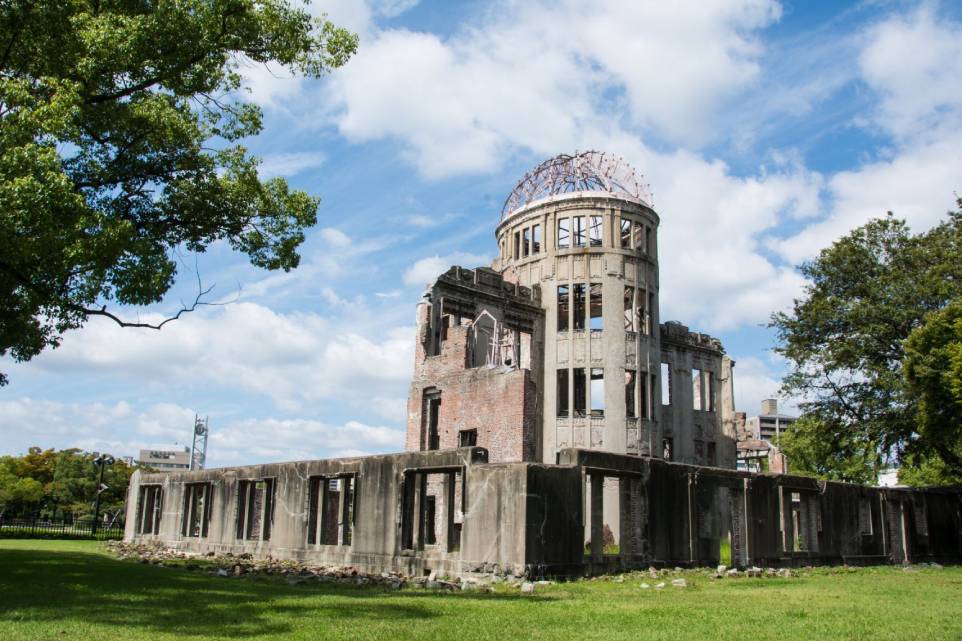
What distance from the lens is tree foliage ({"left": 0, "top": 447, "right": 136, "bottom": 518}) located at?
51.2 m

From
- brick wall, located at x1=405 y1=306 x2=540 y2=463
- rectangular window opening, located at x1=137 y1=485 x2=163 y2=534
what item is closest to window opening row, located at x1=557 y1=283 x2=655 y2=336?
brick wall, located at x1=405 y1=306 x2=540 y2=463

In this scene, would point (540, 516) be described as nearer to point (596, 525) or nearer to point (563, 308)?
point (596, 525)

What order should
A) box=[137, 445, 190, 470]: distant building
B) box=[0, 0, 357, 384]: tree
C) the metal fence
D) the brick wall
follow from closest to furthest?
box=[0, 0, 357, 384]: tree < the brick wall < the metal fence < box=[137, 445, 190, 470]: distant building

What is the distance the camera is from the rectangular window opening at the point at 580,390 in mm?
34344

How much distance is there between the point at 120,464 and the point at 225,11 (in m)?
52.1

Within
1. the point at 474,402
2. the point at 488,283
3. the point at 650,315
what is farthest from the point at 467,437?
the point at 650,315

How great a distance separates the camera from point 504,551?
15578 mm

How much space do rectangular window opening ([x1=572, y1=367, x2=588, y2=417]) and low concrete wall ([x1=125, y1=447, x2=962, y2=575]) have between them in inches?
333

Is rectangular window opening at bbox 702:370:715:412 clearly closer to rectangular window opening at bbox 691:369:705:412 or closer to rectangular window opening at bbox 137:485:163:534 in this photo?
rectangular window opening at bbox 691:369:705:412

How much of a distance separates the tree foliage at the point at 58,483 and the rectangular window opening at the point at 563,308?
31.6 meters

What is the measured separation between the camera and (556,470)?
16125 millimetres

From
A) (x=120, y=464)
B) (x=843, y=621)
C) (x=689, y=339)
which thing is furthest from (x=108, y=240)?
(x=120, y=464)

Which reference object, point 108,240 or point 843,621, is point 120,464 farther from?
point 843,621

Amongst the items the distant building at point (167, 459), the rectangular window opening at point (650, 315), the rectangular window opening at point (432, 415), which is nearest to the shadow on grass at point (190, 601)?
the rectangular window opening at point (432, 415)
